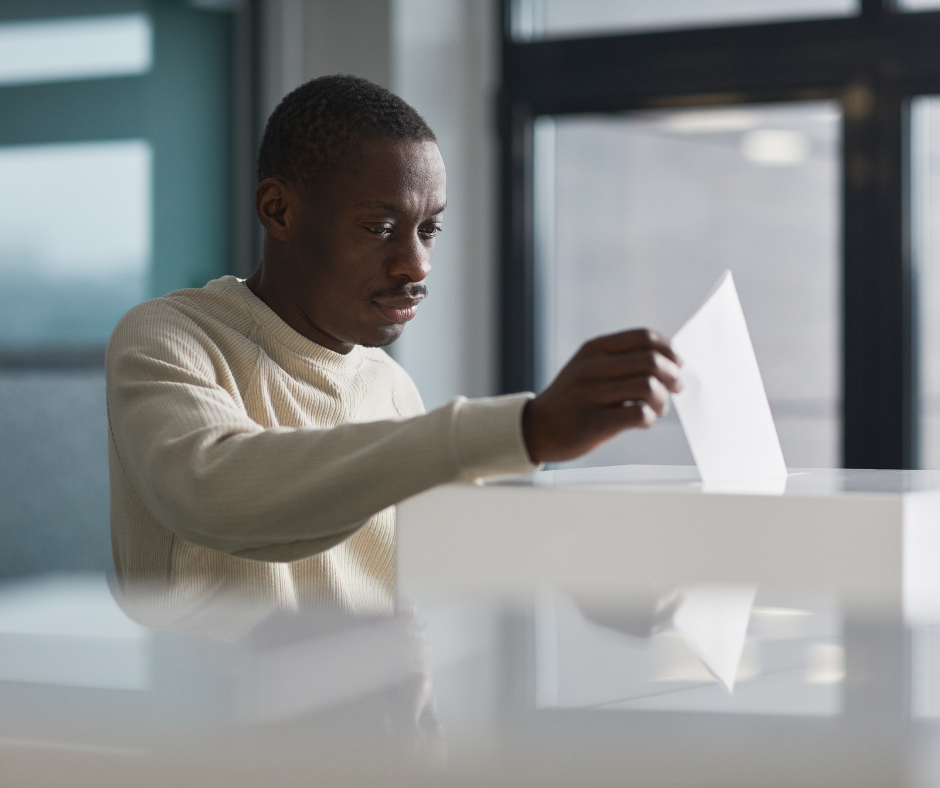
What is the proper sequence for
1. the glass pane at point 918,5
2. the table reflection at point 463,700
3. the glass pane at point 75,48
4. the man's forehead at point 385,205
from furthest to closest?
the glass pane at point 918,5, the glass pane at point 75,48, the man's forehead at point 385,205, the table reflection at point 463,700

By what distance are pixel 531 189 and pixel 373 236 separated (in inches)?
67.0

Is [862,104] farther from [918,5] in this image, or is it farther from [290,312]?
[290,312]

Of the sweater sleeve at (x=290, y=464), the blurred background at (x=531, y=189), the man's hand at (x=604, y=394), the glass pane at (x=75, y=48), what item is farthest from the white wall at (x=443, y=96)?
the man's hand at (x=604, y=394)

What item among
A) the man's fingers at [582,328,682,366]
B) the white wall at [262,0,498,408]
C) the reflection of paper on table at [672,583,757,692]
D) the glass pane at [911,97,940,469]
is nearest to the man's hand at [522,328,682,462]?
the man's fingers at [582,328,682,366]

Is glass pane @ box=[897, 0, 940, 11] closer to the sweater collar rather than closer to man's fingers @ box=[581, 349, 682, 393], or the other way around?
the sweater collar

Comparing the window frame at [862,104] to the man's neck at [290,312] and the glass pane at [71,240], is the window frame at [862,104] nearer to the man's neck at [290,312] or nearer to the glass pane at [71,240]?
the glass pane at [71,240]

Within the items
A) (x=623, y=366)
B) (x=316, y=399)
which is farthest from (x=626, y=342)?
(x=316, y=399)

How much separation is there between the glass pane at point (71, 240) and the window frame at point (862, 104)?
107 centimetres

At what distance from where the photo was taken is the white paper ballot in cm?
51

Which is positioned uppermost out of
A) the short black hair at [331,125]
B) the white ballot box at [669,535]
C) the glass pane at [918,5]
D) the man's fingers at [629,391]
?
the glass pane at [918,5]

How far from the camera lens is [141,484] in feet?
1.85

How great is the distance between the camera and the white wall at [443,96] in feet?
7.09

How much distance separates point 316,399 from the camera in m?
0.79

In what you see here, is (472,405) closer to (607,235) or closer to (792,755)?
(792,755)
